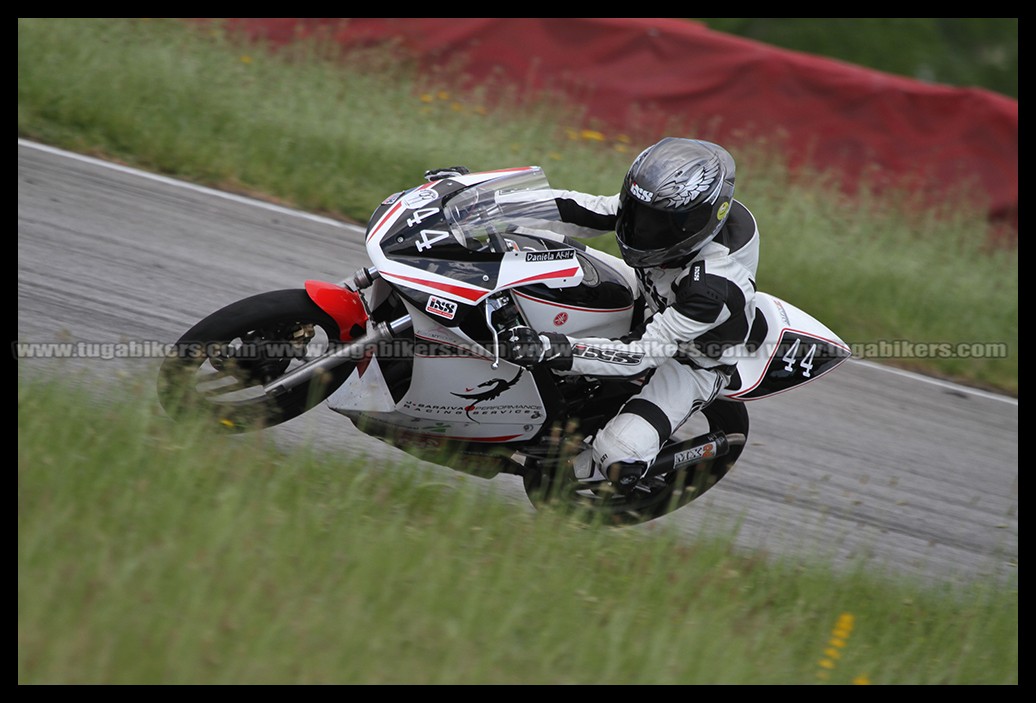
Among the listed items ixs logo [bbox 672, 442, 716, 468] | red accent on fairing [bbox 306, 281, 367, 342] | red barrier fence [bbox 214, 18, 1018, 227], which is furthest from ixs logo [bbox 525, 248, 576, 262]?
red barrier fence [bbox 214, 18, 1018, 227]

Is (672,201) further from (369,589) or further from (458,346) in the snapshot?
(369,589)

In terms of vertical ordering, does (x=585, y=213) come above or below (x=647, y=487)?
above

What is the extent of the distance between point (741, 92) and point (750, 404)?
4684mm

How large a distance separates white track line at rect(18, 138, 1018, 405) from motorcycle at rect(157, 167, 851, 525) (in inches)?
136

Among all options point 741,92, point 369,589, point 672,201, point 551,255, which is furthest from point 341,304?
point 741,92

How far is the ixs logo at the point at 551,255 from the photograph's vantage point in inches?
174

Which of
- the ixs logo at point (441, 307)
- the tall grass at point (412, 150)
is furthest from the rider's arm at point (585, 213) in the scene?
the tall grass at point (412, 150)

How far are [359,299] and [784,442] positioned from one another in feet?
11.1

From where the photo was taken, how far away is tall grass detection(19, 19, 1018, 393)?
8570 mm

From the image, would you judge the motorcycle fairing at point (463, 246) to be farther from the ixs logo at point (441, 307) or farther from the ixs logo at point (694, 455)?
the ixs logo at point (694, 455)

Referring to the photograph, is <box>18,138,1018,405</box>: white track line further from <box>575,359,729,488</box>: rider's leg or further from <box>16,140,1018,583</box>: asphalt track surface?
<box>575,359,729,488</box>: rider's leg

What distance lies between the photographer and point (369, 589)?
3613mm

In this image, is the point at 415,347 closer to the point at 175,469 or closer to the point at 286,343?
the point at 286,343
